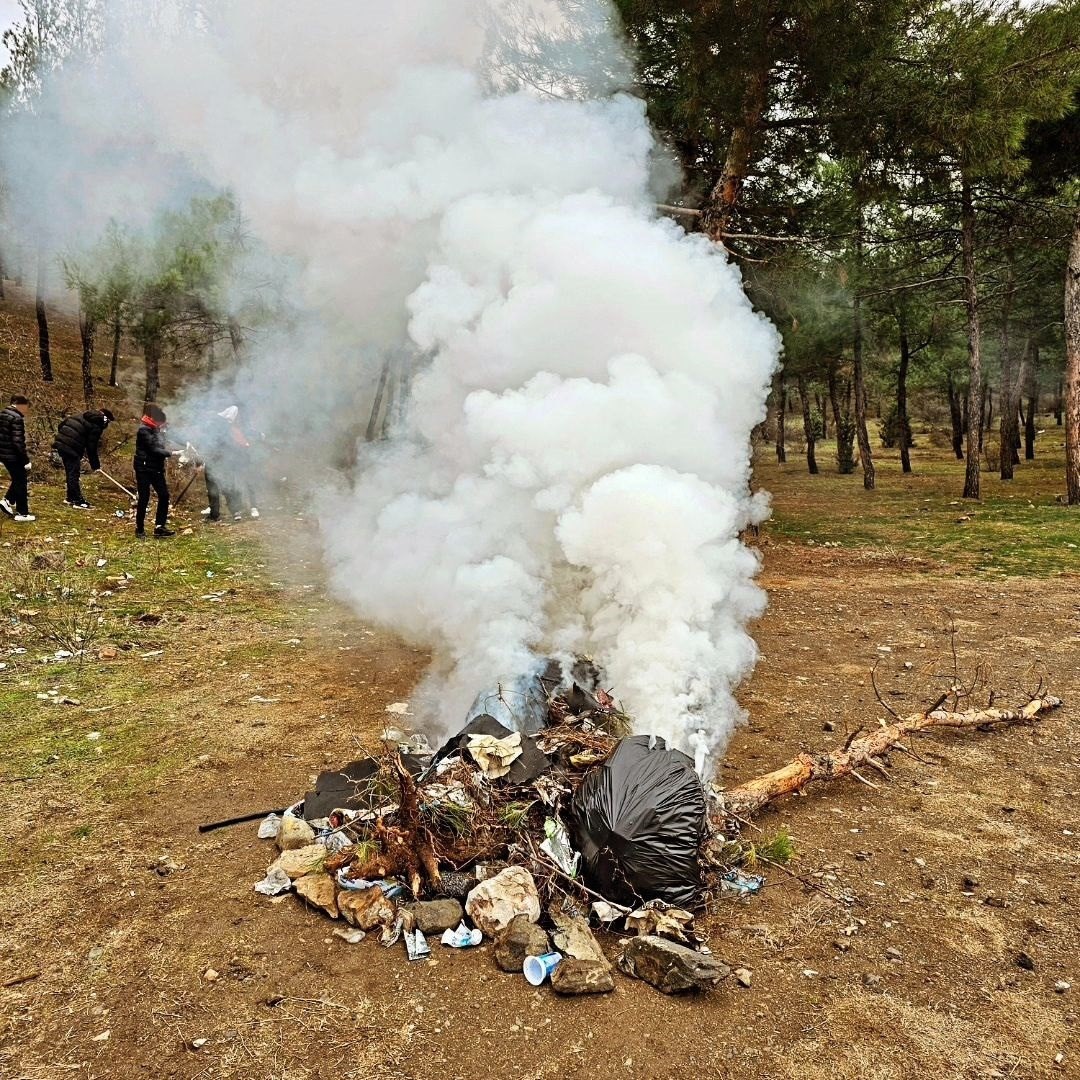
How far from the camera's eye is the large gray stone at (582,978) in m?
2.68

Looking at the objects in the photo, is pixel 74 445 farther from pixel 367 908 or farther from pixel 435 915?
pixel 435 915

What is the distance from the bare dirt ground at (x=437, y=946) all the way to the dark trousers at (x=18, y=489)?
5324mm

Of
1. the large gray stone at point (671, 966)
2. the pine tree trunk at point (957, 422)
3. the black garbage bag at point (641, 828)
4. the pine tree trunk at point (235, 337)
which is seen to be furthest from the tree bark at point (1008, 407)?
the large gray stone at point (671, 966)

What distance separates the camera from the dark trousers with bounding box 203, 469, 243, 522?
11.6 meters

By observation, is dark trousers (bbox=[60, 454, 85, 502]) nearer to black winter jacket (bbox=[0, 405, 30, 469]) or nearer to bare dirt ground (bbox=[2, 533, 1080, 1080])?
black winter jacket (bbox=[0, 405, 30, 469])

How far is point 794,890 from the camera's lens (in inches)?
131

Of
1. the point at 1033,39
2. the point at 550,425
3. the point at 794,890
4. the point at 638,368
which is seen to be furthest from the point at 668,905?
the point at 1033,39

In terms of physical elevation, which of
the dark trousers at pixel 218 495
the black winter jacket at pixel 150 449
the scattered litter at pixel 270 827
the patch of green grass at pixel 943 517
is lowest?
the scattered litter at pixel 270 827

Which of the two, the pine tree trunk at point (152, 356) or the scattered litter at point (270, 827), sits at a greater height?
the pine tree trunk at point (152, 356)

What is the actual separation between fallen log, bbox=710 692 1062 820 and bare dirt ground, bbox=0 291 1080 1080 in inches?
4.5

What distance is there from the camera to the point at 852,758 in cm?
441

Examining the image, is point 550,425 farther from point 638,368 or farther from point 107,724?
point 107,724

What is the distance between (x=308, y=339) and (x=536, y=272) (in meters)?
4.72

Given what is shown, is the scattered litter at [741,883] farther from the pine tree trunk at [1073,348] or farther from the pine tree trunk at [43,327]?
the pine tree trunk at [43,327]
